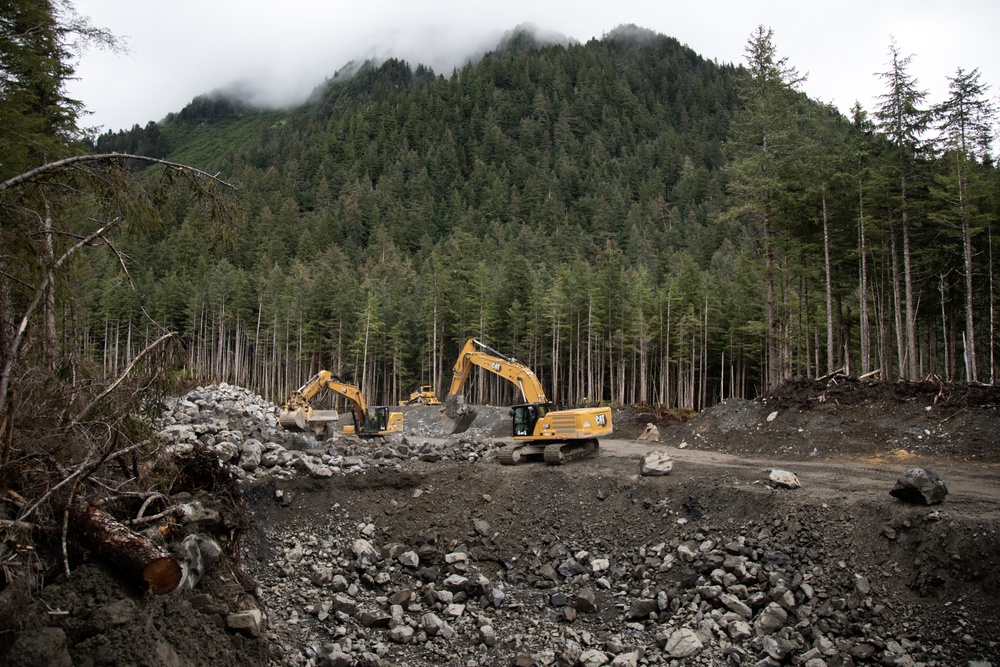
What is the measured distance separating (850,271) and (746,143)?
36.9 feet

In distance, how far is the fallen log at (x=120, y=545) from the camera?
539 centimetres

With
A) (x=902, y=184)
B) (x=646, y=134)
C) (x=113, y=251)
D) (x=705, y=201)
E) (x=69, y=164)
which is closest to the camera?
(x=69, y=164)

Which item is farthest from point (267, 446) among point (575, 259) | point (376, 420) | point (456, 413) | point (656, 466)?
point (575, 259)

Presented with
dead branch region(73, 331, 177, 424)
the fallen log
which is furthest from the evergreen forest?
the fallen log

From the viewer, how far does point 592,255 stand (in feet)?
266

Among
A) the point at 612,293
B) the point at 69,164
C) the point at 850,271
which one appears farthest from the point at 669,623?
the point at 612,293

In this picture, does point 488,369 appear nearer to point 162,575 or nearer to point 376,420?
point 376,420

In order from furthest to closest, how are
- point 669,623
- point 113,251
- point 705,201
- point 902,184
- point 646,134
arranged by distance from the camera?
point 646,134
point 705,201
point 902,184
point 669,623
point 113,251

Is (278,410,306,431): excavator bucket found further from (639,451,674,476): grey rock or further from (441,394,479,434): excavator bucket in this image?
(639,451,674,476): grey rock

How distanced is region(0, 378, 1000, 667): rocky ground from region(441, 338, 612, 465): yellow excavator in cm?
81

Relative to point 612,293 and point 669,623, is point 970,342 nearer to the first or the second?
point 669,623

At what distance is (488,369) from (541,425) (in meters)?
3.40

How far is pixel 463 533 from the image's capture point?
1152 cm

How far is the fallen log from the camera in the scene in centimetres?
539
